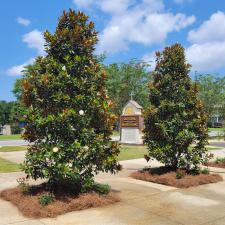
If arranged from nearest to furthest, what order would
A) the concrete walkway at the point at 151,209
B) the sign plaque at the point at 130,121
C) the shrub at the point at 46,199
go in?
1. the concrete walkway at the point at 151,209
2. the shrub at the point at 46,199
3. the sign plaque at the point at 130,121

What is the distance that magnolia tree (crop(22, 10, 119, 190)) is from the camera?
6.73m

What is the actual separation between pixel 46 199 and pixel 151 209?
2.17 m

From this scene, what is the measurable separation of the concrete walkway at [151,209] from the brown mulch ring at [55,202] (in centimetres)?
15

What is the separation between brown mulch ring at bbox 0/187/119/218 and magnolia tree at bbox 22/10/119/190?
0.36 metres

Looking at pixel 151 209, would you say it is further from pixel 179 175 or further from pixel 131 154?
pixel 131 154

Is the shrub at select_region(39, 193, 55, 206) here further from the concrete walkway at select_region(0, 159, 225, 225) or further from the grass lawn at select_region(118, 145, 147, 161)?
the grass lawn at select_region(118, 145, 147, 161)

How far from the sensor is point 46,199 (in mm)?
6457

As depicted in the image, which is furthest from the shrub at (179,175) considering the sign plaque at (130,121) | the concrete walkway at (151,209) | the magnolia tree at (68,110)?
the sign plaque at (130,121)

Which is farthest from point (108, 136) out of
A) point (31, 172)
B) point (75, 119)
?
point (31, 172)

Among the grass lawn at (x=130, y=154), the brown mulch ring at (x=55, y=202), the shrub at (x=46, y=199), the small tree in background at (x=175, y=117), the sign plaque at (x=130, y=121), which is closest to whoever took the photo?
the brown mulch ring at (x=55, y=202)

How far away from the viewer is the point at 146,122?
10219 millimetres

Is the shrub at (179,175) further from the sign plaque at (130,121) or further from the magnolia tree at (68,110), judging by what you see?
the sign plaque at (130,121)

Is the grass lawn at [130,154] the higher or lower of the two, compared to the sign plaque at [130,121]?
lower

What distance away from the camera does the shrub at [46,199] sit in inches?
253
